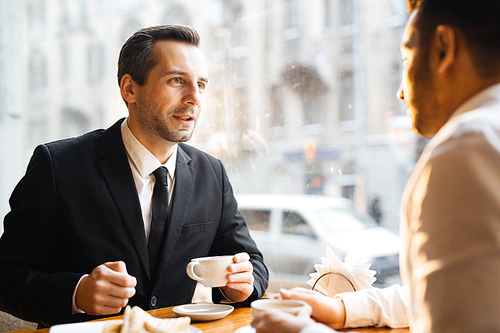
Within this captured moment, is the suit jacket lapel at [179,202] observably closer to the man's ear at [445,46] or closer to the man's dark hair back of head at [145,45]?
the man's dark hair back of head at [145,45]

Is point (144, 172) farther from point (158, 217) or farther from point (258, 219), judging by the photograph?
point (258, 219)

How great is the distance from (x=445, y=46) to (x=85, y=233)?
3.84ft

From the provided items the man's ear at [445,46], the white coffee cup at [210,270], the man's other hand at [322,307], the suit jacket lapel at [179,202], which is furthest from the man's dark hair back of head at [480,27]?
the suit jacket lapel at [179,202]

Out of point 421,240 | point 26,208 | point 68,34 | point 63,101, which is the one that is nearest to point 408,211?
point 421,240

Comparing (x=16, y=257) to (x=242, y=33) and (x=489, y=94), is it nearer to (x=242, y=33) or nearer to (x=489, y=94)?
(x=489, y=94)

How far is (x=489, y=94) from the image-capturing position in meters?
0.56

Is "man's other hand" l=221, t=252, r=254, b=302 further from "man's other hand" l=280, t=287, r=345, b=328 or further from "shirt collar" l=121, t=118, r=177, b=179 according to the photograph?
"shirt collar" l=121, t=118, r=177, b=179

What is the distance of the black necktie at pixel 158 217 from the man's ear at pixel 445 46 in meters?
1.05

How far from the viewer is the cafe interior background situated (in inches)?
99.4

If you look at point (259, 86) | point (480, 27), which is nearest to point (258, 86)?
point (259, 86)

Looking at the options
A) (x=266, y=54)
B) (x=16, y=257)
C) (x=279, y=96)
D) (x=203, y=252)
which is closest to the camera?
(x=16, y=257)

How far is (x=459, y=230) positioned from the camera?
46 cm

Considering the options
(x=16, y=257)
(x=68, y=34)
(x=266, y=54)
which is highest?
(x=68, y=34)

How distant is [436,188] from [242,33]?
300cm
